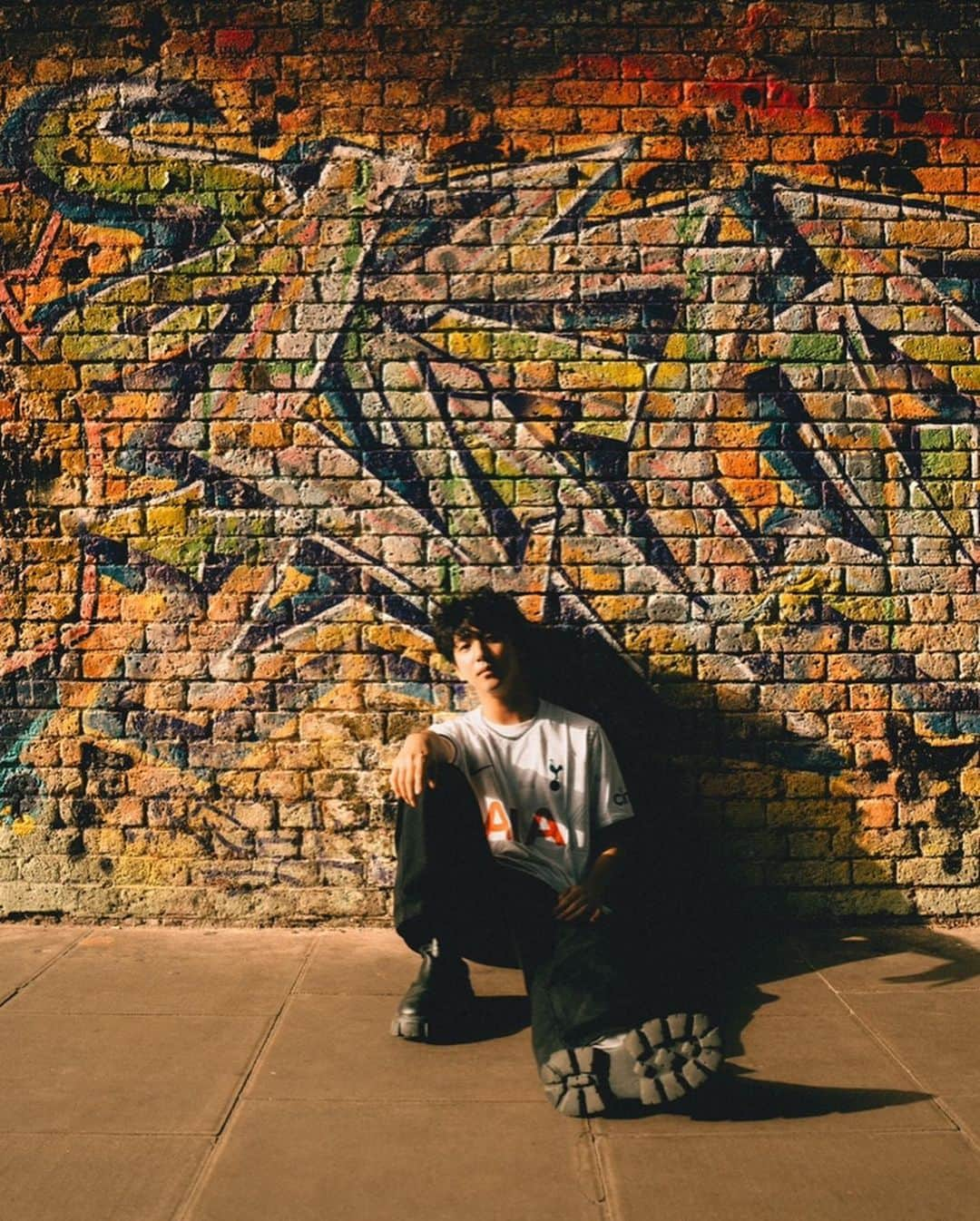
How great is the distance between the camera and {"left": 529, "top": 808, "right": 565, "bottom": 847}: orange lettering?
348cm

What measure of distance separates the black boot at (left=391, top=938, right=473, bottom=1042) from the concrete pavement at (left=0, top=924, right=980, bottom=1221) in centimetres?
6

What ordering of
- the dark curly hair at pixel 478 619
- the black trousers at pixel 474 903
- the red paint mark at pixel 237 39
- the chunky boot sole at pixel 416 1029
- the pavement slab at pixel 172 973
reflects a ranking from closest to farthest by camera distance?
the black trousers at pixel 474 903 → the chunky boot sole at pixel 416 1029 → the pavement slab at pixel 172 973 → the dark curly hair at pixel 478 619 → the red paint mark at pixel 237 39

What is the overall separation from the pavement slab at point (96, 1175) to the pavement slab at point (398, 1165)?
0.08m

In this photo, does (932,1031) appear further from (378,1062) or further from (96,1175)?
(96,1175)

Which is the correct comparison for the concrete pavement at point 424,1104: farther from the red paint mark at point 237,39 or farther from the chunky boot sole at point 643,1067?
the red paint mark at point 237,39

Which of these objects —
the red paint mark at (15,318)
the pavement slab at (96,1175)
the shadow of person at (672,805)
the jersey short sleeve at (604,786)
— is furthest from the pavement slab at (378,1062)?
the red paint mark at (15,318)

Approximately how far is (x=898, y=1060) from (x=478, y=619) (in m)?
1.86

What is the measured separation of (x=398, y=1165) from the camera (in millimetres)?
2445

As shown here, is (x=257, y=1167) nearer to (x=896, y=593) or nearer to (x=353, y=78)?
(x=896, y=593)

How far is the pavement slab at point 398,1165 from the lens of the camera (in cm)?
227

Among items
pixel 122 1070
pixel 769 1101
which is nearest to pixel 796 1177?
pixel 769 1101

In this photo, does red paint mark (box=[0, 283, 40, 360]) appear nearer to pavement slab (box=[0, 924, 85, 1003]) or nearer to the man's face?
the man's face

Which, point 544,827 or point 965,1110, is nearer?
point 965,1110

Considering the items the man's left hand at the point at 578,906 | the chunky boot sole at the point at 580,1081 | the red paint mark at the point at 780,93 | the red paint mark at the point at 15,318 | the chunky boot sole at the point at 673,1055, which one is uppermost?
the red paint mark at the point at 780,93
